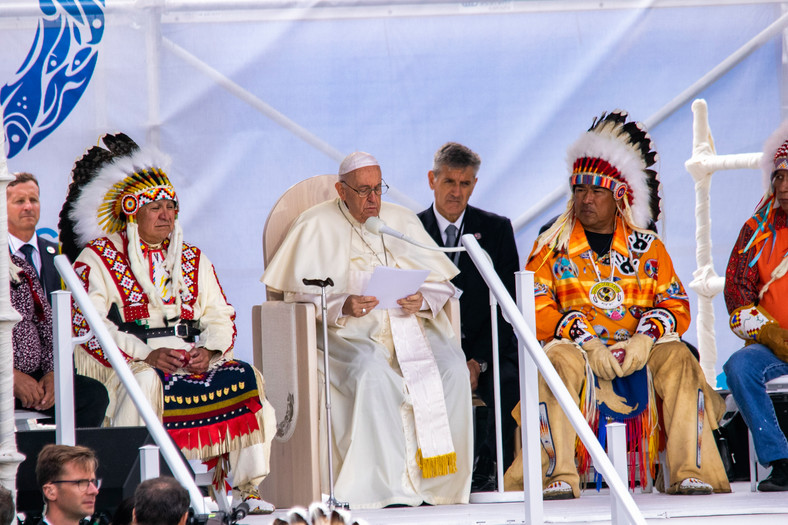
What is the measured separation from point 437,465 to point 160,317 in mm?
1423

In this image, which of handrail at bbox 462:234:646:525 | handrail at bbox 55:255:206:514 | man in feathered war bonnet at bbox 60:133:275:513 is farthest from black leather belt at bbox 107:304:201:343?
handrail at bbox 462:234:646:525

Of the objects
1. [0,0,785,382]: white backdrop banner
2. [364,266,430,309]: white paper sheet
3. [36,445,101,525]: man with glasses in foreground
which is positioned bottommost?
[36,445,101,525]: man with glasses in foreground

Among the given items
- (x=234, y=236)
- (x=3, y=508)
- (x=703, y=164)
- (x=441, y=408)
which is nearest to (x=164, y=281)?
(x=234, y=236)

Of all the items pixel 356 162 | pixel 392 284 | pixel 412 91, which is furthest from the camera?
pixel 412 91

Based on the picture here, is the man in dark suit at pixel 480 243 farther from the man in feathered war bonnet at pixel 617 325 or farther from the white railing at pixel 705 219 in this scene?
the white railing at pixel 705 219

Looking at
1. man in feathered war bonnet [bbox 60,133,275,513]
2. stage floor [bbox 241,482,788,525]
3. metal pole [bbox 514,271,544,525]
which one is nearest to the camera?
metal pole [bbox 514,271,544,525]

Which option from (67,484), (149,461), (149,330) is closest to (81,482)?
(67,484)

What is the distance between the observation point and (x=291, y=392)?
581 centimetres

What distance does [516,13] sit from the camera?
6977 mm

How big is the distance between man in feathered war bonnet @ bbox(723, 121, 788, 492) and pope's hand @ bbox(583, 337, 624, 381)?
521 millimetres

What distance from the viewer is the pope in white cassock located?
5742 millimetres

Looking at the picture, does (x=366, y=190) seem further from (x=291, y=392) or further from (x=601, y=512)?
(x=601, y=512)

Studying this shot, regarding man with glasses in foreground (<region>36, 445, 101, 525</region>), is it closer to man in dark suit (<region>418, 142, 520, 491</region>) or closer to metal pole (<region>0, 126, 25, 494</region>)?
metal pole (<region>0, 126, 25, 494</region>)

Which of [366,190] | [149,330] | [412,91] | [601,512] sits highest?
[412,91]
